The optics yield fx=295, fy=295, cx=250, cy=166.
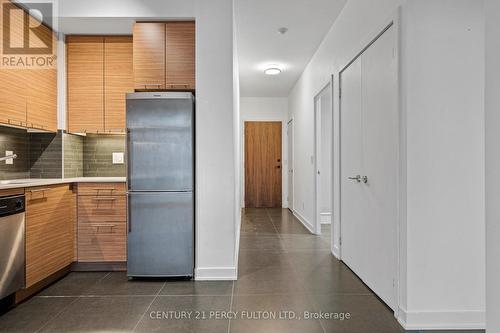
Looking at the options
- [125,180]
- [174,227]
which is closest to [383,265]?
[174,227]

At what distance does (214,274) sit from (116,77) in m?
2.28

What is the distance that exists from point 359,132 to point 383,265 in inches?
46.3

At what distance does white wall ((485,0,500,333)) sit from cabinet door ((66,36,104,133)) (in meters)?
3.23

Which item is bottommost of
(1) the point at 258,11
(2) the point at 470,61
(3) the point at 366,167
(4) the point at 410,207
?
(4) the point at 410,207

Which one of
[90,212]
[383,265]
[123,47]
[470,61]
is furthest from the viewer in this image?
[123,47]

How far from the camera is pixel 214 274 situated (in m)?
2.73

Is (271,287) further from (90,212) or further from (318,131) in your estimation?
(318,131)

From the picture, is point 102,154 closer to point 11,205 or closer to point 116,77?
point 116,77

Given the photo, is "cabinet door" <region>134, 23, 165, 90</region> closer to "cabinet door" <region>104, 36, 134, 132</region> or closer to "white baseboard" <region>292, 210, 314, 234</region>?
"cabinet door" <region>104, 36, 134, 132</region>

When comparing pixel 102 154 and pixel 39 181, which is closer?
pixel 39 181

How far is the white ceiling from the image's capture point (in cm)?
316

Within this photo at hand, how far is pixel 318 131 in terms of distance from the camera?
14.8 feet

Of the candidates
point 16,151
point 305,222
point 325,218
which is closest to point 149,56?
point 16,151

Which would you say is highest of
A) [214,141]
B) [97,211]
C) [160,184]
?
[214,141]
